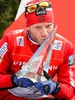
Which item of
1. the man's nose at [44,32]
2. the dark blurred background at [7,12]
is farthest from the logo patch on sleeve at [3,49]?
the dark blurred background at [7,12]

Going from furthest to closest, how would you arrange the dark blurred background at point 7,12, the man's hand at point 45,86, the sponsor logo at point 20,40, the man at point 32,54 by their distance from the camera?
1. the dark blurred background at point 7,12
2. the sponsor logo at point 20,40
3. the man at point 32,54
4. the man's hand at point 45,86

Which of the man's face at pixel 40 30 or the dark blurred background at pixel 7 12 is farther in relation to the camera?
the dark blurred background at pixel 7 12

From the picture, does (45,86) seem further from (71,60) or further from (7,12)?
(7,12)

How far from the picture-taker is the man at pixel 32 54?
3.37 metres

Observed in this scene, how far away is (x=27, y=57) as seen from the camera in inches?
137

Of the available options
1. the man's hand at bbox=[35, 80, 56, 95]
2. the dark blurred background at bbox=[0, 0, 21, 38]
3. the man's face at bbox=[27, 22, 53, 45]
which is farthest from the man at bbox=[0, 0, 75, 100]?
the dark blurred background at bbox=[0, 0, 21, 38]

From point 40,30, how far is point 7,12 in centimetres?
760

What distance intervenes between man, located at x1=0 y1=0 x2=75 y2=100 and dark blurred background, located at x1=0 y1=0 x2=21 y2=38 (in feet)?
22.1

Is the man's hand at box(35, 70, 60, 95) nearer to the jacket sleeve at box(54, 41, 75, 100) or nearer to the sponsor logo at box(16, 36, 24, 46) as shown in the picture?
the jacket sleeve at box(54, 41, 75, 100)

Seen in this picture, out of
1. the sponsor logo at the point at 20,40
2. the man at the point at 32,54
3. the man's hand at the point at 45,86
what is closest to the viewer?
the man's hand at the point at 45,86

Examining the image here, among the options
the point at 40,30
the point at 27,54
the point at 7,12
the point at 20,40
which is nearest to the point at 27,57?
the point at 27,54

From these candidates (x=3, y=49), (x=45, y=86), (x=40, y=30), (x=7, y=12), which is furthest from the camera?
(x=7, y=12)

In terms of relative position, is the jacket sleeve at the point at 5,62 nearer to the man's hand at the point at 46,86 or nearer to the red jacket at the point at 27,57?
the red jacket at the point at 27,57

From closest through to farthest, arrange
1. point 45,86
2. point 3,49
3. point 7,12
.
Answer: point 45,86
point 3,49
point 7,12
